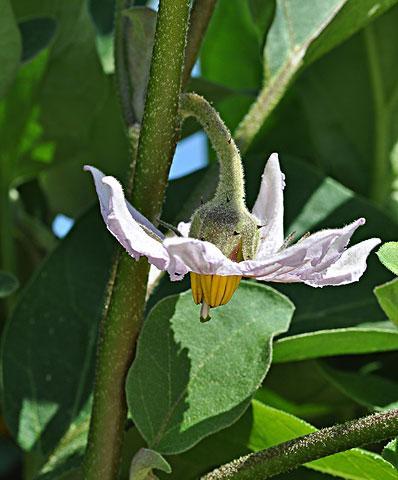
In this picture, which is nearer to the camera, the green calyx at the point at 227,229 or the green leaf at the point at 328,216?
the green calyx at the point at 227,229

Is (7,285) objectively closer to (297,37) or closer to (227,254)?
(227,254)

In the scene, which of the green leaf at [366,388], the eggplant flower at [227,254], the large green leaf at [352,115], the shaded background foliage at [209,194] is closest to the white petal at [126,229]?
the eggplant flower at [227,254]

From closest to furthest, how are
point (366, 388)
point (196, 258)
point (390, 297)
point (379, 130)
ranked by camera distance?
point (196, 258)
point (390, 297)
point (366, 388)
point (379, 130)

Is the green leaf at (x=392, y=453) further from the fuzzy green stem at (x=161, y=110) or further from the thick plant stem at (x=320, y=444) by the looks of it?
the fuzzy green stem at (x=161, y=110)

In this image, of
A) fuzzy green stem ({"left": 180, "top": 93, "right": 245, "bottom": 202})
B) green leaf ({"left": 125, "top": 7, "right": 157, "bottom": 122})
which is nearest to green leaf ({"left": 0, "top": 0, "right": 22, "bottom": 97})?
green leaf ({"left": 125, "top": 7, "right": 157, "bottom": 122})

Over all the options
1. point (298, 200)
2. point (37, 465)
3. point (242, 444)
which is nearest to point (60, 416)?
point (37, 465)

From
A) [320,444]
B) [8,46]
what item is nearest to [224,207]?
[320,444]
